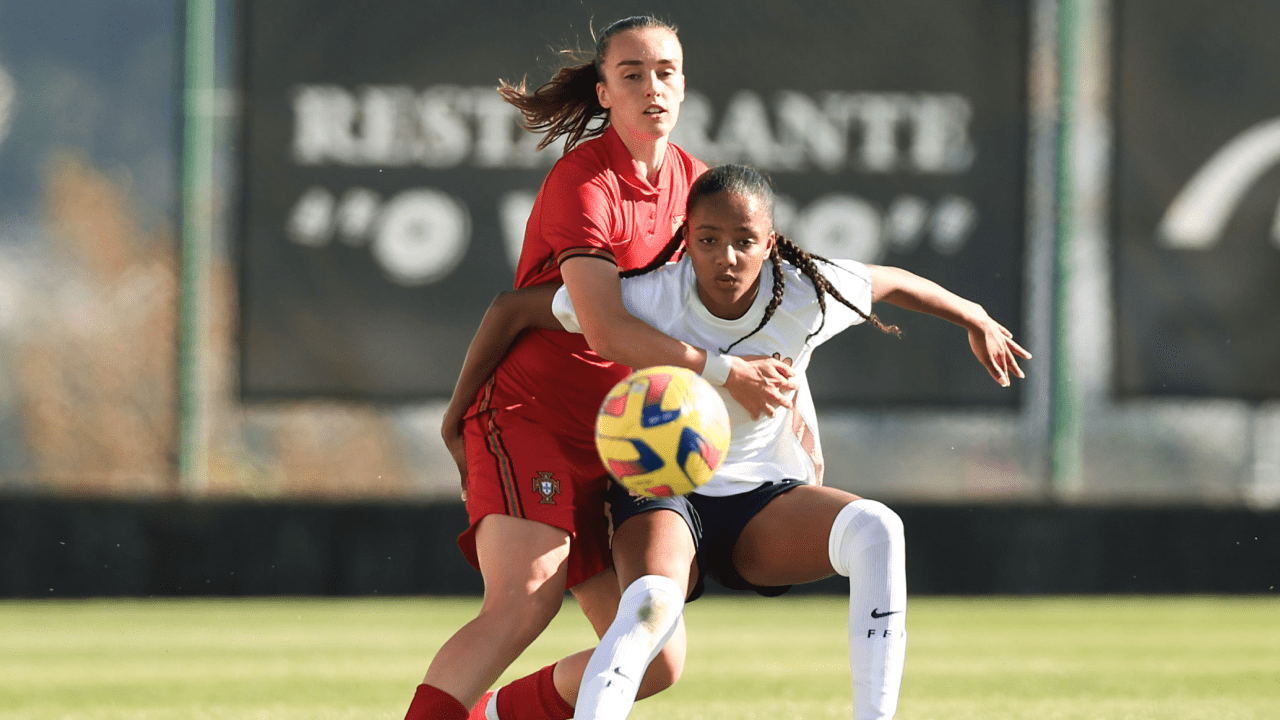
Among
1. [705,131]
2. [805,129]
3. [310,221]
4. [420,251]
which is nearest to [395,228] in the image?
[420,251]

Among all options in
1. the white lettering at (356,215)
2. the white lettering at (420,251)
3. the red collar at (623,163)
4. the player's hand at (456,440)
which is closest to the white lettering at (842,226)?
the white lettering at (420,251)

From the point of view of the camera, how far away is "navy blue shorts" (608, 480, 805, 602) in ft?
11.3

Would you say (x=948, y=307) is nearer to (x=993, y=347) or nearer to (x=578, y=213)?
(x=993, y=347)

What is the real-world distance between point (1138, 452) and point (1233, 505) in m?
1.41

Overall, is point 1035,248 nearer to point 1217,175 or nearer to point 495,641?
point 1217,175

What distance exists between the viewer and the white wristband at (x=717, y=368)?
10.9ft

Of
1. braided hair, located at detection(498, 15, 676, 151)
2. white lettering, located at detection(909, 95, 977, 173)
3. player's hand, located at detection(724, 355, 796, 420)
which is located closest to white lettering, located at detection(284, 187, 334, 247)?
white lettering, located at detection(909, 95, 977, 173)

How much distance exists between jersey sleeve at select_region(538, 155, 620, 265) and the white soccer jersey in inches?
4.0

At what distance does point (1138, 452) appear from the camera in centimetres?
1090

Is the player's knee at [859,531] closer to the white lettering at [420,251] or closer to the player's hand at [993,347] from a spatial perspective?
the player's hand at [993,347]

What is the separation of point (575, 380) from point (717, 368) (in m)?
0.47

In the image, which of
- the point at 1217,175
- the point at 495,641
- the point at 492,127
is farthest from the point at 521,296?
the point at 1217,175

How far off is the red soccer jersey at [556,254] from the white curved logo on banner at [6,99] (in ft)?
26.0

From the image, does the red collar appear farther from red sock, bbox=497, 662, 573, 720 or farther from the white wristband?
red sock, bbox=497, 662, 573, 720
